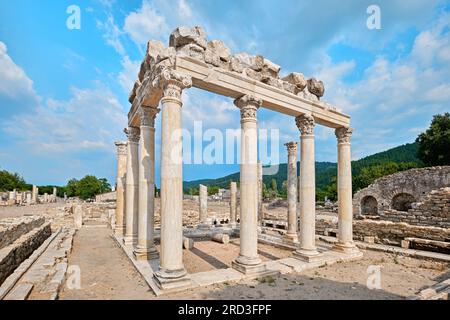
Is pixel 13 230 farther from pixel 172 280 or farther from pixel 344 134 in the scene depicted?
pixel 344 134

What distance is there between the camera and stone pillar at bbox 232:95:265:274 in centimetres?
779

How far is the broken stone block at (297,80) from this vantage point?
387 inches

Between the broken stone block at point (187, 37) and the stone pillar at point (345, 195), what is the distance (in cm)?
751

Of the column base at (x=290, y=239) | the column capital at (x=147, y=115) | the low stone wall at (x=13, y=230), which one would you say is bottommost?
the column base at (x=290, y=239)

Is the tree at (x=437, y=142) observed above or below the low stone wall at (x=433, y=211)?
above

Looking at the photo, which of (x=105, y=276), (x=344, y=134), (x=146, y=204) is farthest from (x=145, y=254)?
(x=344, y=134)

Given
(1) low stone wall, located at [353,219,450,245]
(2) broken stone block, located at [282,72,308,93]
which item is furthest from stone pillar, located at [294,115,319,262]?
(1) low stone wall, located at [353,219,450,245]

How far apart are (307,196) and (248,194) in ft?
9.75

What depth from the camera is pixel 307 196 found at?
31.6 ft

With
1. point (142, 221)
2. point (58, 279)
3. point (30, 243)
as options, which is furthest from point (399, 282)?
point (30, 243)

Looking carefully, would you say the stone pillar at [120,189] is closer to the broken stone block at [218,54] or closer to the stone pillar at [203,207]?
the stone pillar at [203,207]

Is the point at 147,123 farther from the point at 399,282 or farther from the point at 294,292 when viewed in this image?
the point at 399,282

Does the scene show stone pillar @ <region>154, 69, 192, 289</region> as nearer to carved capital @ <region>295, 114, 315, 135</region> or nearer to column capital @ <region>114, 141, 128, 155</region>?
carved capital @ <region>295, 114, 315, 135</region>

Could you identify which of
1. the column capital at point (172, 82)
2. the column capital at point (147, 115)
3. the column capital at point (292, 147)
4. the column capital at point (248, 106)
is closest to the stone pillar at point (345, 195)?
the column capital at point (292, 147)
